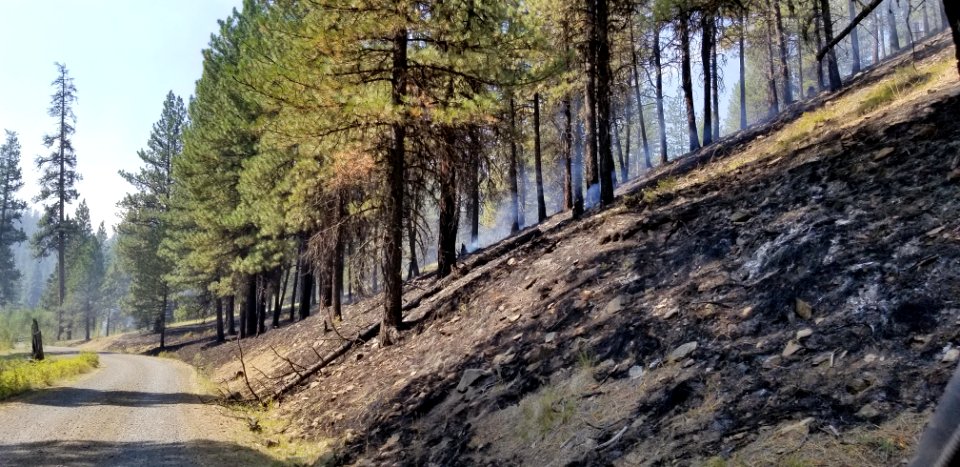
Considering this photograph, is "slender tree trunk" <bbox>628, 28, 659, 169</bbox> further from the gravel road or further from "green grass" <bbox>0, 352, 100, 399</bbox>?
"green grass" <bbox>0, 352, 100, 399</bbox>

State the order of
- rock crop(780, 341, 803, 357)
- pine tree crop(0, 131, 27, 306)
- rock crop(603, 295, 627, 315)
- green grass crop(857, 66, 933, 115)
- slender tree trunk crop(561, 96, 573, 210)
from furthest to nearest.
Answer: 1. pine tree crop(0, 131, 27, 306)
2. slender tree trunk crop(561, 96, 573, 210)
3. green grass crop(857, 66, 933, 115)
4. rock crop(603, 295, 627, 315)
5. rock crop(780, 341, 803, 357)

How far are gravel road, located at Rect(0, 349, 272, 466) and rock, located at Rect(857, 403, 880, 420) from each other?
808 cm

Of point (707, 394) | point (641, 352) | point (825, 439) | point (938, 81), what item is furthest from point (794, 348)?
point (938, 81)

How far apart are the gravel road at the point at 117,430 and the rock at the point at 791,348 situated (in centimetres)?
764

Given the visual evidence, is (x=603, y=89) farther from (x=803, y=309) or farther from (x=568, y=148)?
(x=803, y=309)

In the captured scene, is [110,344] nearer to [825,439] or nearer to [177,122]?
[177,122]

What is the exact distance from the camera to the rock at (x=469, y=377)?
7.70m

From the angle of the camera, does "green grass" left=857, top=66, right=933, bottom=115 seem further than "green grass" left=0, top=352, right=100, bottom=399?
No

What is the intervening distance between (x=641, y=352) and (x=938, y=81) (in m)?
7.03

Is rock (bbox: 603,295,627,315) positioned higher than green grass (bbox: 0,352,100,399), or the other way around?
rock (bbox: 603,295,627,315)

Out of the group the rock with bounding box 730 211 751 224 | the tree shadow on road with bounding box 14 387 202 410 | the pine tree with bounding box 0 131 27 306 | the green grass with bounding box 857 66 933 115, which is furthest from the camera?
the pine tree with bounding box 0 131 27 306

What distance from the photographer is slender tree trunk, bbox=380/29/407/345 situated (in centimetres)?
1092

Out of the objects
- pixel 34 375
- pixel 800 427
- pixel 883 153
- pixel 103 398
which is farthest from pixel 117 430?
pixel 883 153

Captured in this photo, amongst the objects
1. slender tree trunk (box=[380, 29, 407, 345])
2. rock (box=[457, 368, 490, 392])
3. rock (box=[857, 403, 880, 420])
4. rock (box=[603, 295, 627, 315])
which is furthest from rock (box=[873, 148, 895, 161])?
slender tree trunk (box=[380, 29, 407, 345])
